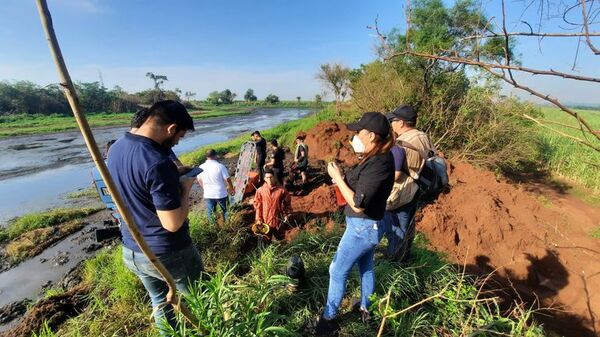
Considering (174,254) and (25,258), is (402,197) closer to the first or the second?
(174,254)

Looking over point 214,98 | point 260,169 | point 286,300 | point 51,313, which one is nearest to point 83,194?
point 260,169

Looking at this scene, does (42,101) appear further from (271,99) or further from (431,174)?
(271,99)

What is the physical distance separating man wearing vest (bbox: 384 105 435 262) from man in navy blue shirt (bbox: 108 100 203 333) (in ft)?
6.64

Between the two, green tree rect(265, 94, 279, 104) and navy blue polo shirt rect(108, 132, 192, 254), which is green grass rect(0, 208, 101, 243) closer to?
navy blue polo shirt rect(108, 132, 192, 254)

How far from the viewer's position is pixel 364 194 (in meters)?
2.09

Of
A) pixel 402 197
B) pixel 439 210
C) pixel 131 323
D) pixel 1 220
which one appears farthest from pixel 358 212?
pixel 1 220

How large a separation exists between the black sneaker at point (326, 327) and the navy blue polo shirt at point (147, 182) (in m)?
1.35

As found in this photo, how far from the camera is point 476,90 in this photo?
29.2ft

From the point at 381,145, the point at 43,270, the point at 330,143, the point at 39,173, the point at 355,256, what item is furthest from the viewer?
the point at 39,173

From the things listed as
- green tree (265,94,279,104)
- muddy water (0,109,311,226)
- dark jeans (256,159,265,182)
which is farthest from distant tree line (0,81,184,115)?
green tree (265,94,279,104)

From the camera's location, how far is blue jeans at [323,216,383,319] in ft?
7.37

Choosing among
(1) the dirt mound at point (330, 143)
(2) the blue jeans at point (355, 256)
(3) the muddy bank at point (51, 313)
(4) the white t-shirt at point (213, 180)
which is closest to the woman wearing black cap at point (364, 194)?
(2) the blue jeans at point (355, 256)

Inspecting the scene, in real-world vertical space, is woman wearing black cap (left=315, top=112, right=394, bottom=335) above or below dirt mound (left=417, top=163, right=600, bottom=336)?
above

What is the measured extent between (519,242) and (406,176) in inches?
166
